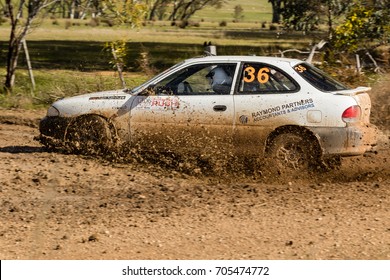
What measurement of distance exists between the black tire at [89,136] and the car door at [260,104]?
5.71 ft

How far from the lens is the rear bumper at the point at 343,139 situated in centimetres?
1119

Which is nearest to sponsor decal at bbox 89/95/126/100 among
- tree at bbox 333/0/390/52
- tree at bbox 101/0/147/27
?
tree at bbox 101/0/147/27

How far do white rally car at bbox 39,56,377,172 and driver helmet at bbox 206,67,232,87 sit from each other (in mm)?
12

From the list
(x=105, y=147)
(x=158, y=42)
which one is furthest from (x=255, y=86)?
(x=158, y=42)

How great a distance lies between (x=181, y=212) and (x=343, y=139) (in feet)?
8.36

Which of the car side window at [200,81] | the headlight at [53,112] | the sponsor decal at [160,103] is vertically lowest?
the headlight at [53,112]

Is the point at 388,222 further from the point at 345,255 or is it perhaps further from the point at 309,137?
the point at 309,137

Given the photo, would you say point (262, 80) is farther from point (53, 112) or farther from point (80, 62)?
point (80, 62)

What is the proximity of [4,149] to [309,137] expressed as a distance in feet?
15.1

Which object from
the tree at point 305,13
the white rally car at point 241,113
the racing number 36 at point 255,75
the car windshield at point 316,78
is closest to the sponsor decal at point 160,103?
the white rally car at point 241,113

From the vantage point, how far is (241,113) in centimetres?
1145

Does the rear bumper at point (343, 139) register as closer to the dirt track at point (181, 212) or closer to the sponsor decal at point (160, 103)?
the dirt track at point (181, 212)

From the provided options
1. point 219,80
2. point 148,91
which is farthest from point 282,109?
point 148,91

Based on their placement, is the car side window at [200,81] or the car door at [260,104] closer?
the car door at [260,104]
